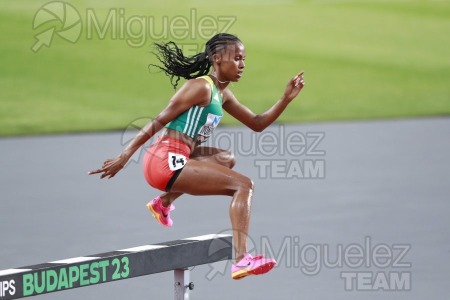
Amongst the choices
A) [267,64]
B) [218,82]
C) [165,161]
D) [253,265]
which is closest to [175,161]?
[165,161]

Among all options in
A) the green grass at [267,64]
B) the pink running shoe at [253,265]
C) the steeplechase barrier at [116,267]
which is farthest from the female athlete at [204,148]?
the green grass at [267,64]

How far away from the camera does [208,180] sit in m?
6.75

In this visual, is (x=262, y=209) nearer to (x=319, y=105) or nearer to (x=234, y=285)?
(x=234, y=285)

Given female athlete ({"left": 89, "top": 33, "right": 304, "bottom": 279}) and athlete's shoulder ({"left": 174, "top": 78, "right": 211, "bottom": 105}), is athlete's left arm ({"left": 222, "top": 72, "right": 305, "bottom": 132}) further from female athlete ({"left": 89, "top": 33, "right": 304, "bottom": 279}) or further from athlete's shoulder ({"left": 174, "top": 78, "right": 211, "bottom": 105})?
athlete's shoulder ({"left": 174, "top": 78, "right": 211, "bottom": 105})

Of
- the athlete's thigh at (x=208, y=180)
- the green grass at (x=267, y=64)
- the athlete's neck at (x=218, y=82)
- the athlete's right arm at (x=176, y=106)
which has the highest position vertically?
the green grass at (x=267, y=64)

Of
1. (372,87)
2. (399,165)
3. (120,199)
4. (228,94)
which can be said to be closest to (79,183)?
(120,199)

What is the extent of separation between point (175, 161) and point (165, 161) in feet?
0.21

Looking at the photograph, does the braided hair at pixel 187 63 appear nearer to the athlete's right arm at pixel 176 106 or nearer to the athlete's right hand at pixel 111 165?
the athlete's right arm at pixel 176 106

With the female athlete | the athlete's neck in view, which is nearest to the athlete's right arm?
the female athlete

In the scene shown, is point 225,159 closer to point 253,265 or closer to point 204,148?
point 204,148

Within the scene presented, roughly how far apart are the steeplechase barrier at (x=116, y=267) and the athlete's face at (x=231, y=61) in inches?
51.1

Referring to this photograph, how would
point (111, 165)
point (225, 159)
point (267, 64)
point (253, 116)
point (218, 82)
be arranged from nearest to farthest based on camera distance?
point (111, 165) < point (218, 82) < point (225, 159) < point (253, 116) < point (267, 64)

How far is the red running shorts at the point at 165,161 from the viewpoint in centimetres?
682

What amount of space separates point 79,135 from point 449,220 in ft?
22.4
